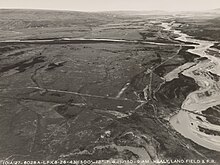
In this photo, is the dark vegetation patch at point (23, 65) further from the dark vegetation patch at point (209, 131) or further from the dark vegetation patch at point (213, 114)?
the dark vegetation patch at point (209, 131)

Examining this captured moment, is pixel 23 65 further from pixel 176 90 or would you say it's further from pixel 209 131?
pixel 209 131

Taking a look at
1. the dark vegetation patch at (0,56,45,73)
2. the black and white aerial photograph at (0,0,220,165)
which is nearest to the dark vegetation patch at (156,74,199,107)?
the black and white aerial photograph at (0,0,220,165)

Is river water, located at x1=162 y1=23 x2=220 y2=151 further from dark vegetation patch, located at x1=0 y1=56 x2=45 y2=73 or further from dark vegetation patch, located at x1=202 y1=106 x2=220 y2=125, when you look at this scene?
dark vegetation patch, located at x1=0 y1=56 x2=45 y2=73

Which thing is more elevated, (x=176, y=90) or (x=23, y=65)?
(x=176, y=90)

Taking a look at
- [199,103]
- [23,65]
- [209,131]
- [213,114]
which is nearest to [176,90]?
[199,103]

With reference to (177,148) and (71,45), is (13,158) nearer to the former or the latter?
(177,148)

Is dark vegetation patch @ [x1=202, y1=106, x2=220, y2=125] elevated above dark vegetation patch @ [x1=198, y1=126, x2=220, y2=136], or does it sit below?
above

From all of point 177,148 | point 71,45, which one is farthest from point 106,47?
point 177,148

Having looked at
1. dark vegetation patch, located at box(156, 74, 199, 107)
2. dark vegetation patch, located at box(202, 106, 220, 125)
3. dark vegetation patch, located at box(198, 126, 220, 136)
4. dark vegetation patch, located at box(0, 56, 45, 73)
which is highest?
dark vegetation patch, located at box(156, 74, 199, 107)
